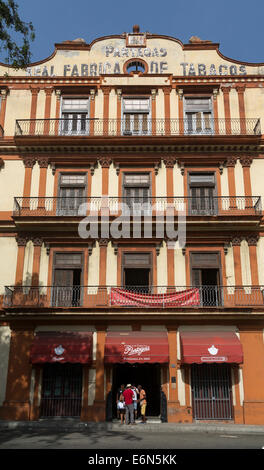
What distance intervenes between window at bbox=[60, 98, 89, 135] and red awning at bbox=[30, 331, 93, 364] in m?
10.2

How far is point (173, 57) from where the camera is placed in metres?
23.8

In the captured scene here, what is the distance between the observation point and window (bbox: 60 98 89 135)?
22.8 m

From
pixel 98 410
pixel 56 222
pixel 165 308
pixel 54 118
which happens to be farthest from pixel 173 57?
pixel 98 410

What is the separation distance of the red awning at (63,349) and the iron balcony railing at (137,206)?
566 cm

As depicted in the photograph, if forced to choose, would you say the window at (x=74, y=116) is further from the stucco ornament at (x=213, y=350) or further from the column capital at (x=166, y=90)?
the stucco ornament at (x=213, y=350)

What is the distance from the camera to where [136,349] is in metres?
18.5

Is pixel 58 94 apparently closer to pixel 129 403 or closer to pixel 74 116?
pixel 74 116

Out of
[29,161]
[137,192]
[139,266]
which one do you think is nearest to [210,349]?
[139,266]

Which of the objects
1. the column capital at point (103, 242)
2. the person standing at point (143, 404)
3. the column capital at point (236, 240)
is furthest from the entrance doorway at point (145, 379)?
the column capital at point (236, 240)

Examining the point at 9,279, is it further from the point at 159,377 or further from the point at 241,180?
the point at 241,180

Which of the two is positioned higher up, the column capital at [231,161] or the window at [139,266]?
the column capital at [231,161]

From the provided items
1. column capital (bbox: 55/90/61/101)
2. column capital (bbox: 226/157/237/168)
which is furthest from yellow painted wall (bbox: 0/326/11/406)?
column capital (bbox: 226/157/237/168)

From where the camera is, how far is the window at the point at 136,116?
2262 cm

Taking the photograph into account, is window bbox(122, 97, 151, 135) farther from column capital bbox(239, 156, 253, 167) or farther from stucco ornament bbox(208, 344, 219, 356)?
stucco ornament bbox(208, 344, 219, 356)
